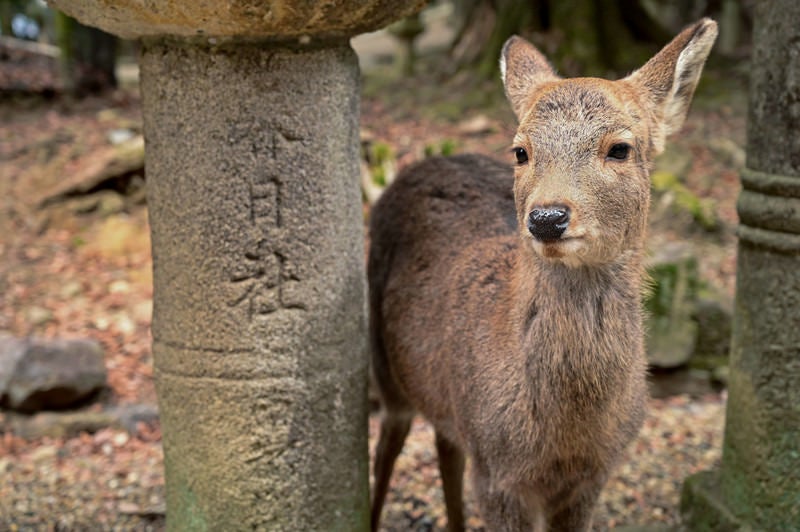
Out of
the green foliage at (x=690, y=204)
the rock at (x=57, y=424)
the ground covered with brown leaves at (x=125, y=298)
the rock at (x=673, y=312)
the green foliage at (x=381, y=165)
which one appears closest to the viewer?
the ground covered with brown leaves at (x=125, y=298)

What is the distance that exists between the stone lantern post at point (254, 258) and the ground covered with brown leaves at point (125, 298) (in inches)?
29.8

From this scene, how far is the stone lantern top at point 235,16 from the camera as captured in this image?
3.18 meters

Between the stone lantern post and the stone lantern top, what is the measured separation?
1cm

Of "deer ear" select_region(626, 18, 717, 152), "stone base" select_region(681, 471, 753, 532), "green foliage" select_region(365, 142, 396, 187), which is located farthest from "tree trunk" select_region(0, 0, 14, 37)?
"deer ear" select_region(626, 18, 717, 152)

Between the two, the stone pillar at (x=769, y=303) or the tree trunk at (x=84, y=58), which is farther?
the tree trunk at (x=84, y=58)

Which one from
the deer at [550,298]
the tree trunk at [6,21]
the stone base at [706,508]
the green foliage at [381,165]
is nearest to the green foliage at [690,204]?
the green foliage at [381,165]

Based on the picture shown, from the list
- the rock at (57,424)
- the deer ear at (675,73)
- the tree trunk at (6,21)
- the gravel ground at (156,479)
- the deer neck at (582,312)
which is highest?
the tree trunk at (6,21)

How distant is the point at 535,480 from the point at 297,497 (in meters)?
0.95

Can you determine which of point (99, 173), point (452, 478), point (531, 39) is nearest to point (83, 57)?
point (99, 173)

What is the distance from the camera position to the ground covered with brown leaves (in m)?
5.09

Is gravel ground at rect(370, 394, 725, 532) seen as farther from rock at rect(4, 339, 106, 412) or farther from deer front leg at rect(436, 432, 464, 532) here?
rock at rect(4, 339, 106, 412)

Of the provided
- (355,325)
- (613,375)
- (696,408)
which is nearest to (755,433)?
(613,375)

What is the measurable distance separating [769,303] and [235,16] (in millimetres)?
2338

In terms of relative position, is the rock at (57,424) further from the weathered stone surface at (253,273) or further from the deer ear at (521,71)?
the deer ear at (521,71)
